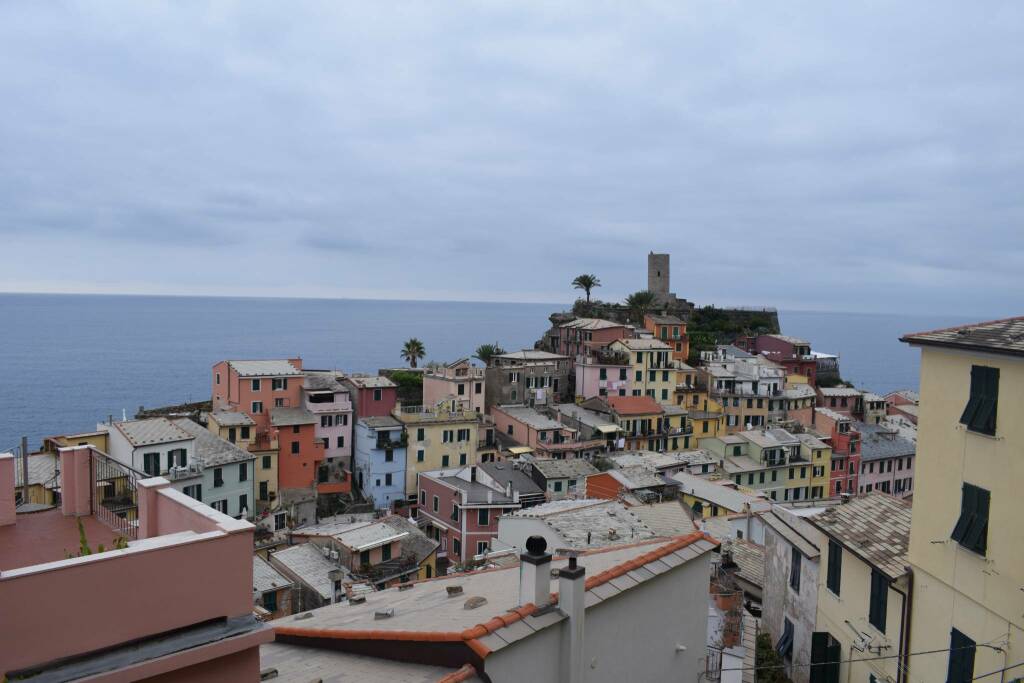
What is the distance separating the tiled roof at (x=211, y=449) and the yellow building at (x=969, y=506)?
118ft

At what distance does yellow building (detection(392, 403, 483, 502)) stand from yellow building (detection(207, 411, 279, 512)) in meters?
9.77

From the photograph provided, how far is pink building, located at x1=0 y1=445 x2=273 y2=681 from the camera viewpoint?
17.3 feet

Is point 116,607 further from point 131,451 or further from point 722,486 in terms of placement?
point 722,486

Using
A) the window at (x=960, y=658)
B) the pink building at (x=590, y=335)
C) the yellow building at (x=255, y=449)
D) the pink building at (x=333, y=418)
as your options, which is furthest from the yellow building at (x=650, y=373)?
the window at (x=960, y=658)

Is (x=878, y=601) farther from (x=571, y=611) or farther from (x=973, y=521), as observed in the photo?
(x=571, y=611)

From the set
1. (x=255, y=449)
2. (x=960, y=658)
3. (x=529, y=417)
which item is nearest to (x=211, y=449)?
(x=255, y=449)

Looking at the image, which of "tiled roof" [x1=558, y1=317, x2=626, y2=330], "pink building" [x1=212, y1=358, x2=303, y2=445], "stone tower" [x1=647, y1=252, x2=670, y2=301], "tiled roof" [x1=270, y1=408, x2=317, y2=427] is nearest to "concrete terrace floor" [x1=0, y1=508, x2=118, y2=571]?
"tiled roof" [x1=270, y1=408, x2=317, y2=427]

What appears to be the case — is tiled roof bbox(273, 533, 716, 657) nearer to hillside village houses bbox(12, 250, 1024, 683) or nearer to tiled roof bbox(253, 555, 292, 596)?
hillside village houses bbox(12, 250, 1024, 683)

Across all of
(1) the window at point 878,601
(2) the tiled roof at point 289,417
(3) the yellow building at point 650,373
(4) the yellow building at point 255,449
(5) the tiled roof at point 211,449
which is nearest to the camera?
(1) the window at point 878,601

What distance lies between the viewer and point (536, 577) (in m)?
8.11

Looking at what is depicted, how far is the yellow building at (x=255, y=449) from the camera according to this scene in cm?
4634

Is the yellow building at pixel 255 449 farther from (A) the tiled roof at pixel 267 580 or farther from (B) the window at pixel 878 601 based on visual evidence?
(B) the window at pixel 878 601

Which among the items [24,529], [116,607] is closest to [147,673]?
[116,607]

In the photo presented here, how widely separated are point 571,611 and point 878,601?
10.5m
